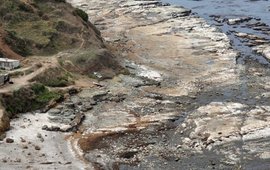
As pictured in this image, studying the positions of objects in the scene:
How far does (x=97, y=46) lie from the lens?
6106cm

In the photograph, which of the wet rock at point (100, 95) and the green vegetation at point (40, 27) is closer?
the wet rock at point (100, 95)

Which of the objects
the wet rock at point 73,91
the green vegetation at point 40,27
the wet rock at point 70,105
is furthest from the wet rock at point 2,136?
the green vegetation at point 40,27

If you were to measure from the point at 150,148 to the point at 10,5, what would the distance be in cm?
2991

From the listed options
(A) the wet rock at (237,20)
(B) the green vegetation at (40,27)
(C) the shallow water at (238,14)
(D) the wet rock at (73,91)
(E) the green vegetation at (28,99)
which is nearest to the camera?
(E) the green vegetation at (28,99)

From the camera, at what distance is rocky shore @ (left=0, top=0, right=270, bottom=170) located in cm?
3725

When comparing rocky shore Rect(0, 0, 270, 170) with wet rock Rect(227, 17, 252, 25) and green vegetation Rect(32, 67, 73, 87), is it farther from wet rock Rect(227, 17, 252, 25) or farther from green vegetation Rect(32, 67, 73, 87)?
wet rock Rect(227, 17, 252, 25)

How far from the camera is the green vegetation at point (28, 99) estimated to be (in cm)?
4394

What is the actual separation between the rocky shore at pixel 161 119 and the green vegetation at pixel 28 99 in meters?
1.16

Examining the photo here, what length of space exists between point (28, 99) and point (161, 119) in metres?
11.6

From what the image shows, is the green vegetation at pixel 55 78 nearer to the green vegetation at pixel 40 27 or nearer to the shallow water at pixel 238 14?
the green vegetation at pixel 40 27

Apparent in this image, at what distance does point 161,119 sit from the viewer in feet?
146

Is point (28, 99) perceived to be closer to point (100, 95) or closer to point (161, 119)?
point (100, 95)

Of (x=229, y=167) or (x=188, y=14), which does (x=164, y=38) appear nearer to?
(x=188, y=14)

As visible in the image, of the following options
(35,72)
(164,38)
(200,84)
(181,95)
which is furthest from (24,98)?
Answer: (164,38)
